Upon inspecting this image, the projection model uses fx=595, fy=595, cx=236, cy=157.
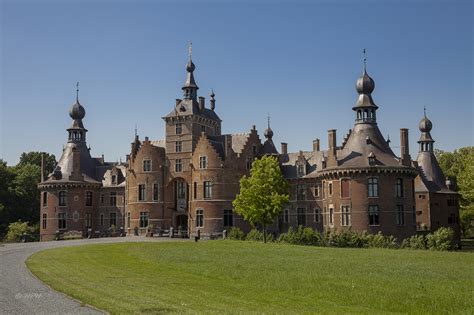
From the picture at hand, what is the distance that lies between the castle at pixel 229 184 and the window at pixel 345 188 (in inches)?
4.2

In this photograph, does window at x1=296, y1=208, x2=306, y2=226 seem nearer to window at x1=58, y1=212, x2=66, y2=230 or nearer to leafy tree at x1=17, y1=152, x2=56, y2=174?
window at x1=58, y1=212, x2=66, y2=230

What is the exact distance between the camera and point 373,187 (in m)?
56.4

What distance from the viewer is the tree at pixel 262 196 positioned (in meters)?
54.8

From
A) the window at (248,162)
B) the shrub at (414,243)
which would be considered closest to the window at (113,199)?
the window at (248,162)

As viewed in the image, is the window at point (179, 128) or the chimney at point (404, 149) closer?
the chimney at point (404, 149)

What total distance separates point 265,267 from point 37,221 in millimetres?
66022

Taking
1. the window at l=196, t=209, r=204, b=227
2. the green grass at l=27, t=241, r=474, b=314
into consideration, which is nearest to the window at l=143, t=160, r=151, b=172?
the window at l=196, t=209, r=204, b=227

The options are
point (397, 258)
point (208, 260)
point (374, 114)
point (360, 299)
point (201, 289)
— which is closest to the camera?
point (360, 299)

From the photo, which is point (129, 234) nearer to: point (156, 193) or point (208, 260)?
point (156, 193)

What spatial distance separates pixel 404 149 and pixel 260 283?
40539mm

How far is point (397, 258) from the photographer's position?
1335 inches

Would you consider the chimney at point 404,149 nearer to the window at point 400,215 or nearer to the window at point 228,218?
the window at point 400,215

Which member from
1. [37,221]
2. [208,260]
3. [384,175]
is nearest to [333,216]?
[384,175]

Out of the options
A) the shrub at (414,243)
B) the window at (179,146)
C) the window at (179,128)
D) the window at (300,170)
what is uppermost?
the window at (179,128)
